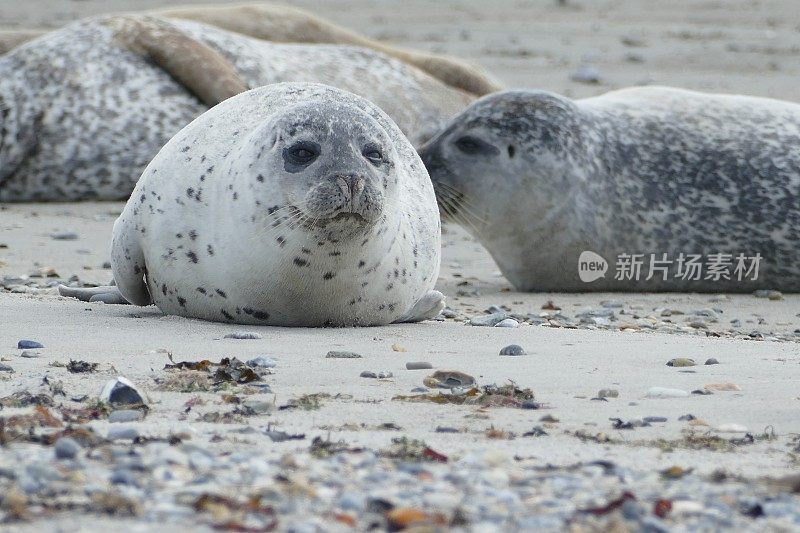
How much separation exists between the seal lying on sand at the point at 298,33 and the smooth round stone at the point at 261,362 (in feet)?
20.0

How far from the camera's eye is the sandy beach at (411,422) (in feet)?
8.57

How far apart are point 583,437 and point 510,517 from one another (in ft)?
2.33

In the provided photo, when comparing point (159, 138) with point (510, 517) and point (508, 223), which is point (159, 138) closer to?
point (508, 223)

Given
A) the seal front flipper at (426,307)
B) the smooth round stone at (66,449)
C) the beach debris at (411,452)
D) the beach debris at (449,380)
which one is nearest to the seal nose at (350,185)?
the beach debris at (449,380)

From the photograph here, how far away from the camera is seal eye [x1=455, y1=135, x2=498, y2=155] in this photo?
674 centimetres

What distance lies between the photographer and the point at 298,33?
33.2ft

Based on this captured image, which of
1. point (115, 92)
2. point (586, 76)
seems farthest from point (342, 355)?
point (586, 76)

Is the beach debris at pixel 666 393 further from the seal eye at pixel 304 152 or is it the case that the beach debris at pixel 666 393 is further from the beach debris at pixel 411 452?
the seal eye at pixel 304 152

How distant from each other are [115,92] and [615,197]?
345cm

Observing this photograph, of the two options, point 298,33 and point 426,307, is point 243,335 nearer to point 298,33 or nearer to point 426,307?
point 426,307

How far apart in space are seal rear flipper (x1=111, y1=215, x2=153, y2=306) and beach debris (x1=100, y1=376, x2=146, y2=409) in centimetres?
160

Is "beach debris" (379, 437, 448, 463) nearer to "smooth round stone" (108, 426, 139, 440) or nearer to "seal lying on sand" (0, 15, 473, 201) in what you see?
"smooth round stone" (108, 426, 139, 440)

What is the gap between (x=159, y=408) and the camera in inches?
135

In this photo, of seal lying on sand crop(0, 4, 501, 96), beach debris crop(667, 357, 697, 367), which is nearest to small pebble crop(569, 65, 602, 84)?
seal lying on sand crop(0, 4, 501, 96)
